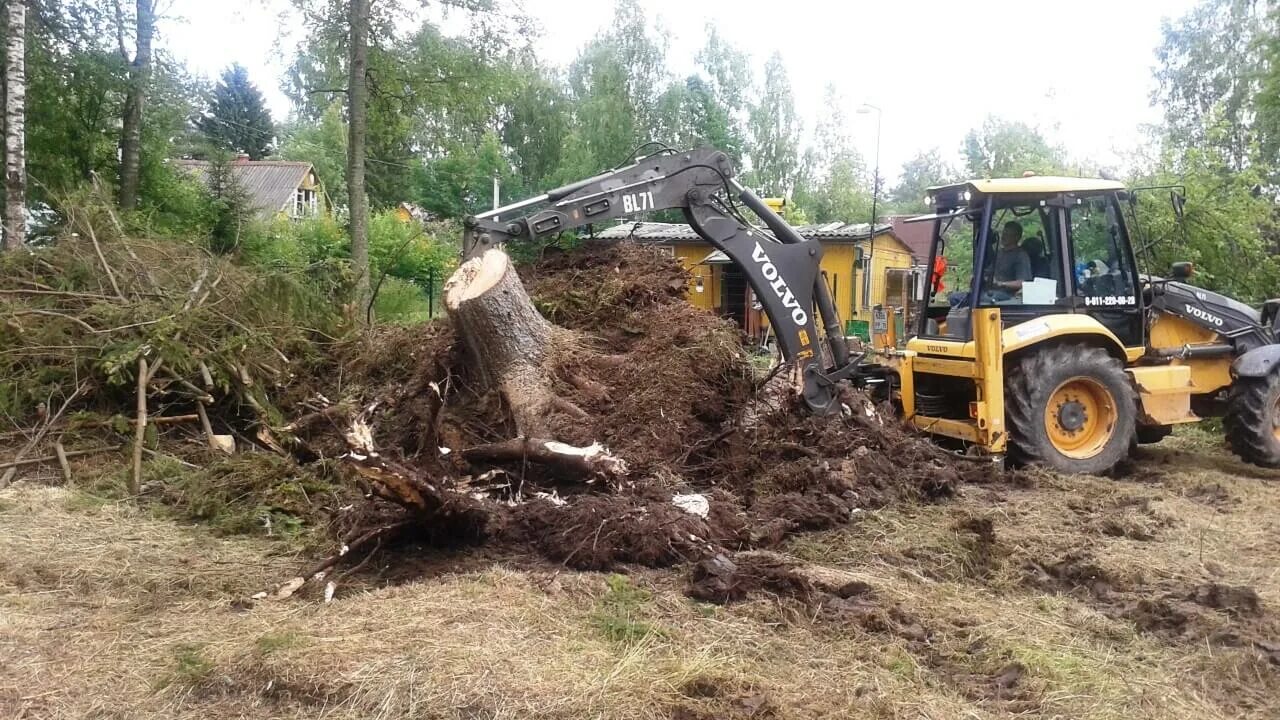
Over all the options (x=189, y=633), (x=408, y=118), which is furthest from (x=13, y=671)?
(x=408, y=118)

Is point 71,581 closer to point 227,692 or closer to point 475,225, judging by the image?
point 227,692

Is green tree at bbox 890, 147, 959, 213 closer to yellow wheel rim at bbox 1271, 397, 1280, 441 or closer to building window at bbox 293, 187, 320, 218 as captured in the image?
building window at bbox 293, 187, 320, 218

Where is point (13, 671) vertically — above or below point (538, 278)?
below

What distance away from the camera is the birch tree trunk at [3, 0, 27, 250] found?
408 inches

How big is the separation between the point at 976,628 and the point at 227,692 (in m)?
2.88

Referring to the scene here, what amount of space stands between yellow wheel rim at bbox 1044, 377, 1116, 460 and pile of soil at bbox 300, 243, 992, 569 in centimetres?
85

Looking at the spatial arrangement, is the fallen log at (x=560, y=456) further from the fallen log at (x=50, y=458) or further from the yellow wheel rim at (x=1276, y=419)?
the yellow wheel rim at (x=1276, y=419)

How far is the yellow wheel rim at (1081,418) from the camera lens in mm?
6945

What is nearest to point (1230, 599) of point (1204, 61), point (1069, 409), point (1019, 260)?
point (1069, 409)

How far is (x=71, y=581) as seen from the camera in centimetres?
458

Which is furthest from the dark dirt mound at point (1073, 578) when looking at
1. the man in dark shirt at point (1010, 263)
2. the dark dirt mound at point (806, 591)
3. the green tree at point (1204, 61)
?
the green tree at point (1204, 61)

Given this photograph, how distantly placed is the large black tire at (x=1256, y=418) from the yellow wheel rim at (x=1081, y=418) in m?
1.28

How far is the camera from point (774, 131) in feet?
133

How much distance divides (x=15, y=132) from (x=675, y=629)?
33.9 ft
